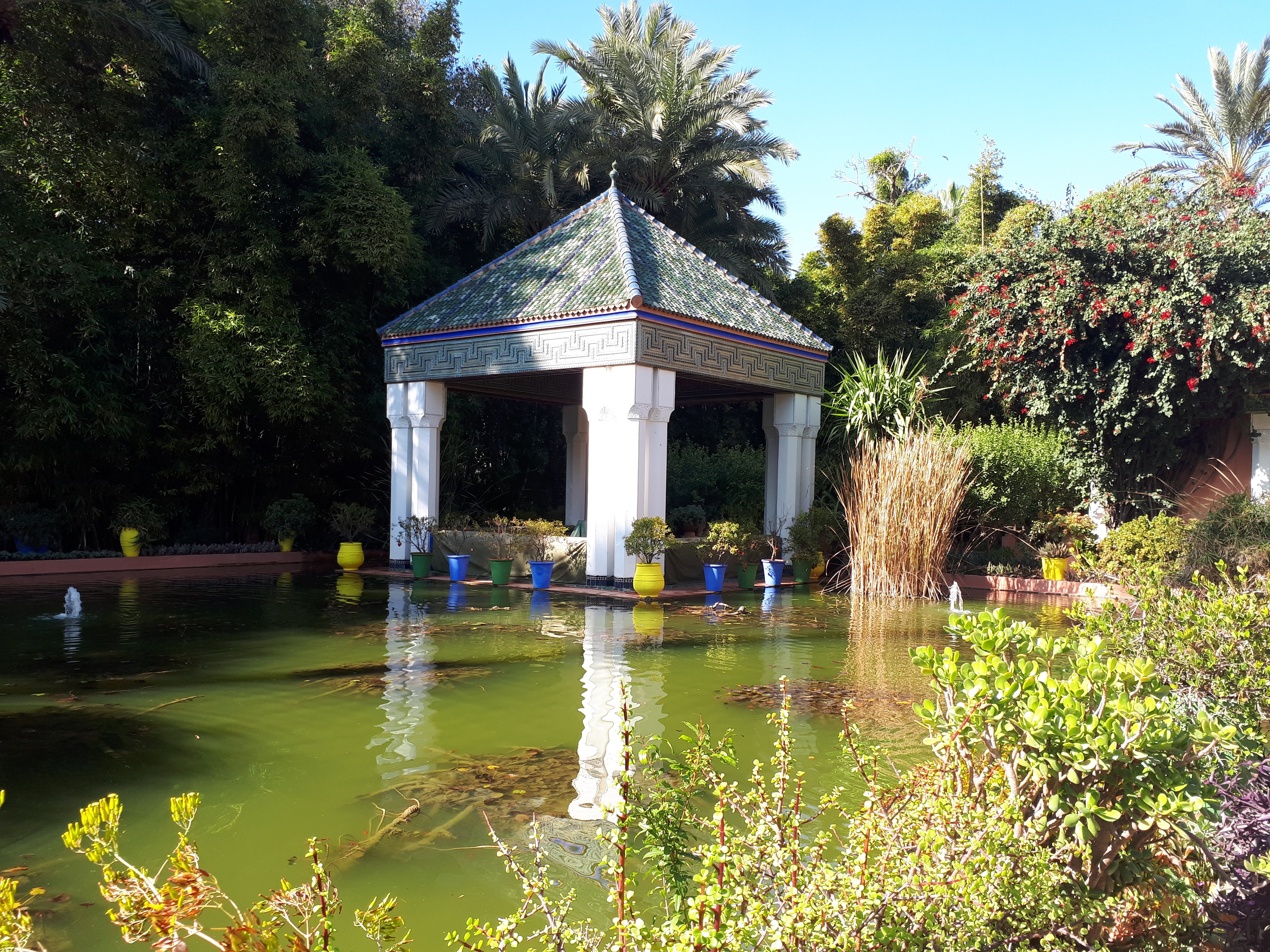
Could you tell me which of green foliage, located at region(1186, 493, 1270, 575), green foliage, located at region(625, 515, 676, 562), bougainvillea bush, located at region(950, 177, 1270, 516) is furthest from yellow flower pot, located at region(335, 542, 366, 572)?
green foliage, located at region(1186, 493, 1270, 575)

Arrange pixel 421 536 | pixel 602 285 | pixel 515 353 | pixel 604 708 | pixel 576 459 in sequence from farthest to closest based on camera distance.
A: pixel 576 459 < pixel 421 536 < pixel 515 353 < pixel 602 285 < pixel 604 708

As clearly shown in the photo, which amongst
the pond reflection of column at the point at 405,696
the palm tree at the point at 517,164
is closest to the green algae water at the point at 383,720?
the pond reflection of column at the point at 405,696

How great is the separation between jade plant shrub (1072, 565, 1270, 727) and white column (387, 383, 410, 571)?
35.0ft

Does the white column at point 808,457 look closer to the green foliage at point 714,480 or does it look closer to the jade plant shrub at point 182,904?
the green foliage at point 714,480

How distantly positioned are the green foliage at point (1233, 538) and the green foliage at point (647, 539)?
5486mm

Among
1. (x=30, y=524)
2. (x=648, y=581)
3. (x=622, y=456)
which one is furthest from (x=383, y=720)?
(x=30, y=524)

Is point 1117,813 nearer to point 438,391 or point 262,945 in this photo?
point 262,945

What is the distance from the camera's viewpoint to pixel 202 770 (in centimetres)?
420

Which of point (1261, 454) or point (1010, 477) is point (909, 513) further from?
point (1261, 454)

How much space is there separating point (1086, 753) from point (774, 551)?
10912 millimetres

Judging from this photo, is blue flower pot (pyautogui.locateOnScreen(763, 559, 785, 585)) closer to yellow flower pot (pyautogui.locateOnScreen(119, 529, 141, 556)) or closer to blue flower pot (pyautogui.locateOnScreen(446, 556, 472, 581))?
blue flower pot (pyautogui.locateOnScreen(446, 556, 472, 581))

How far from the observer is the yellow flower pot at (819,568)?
12992mm

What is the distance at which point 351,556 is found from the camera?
13828 millimetres

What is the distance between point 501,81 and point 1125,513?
16.1 metres
